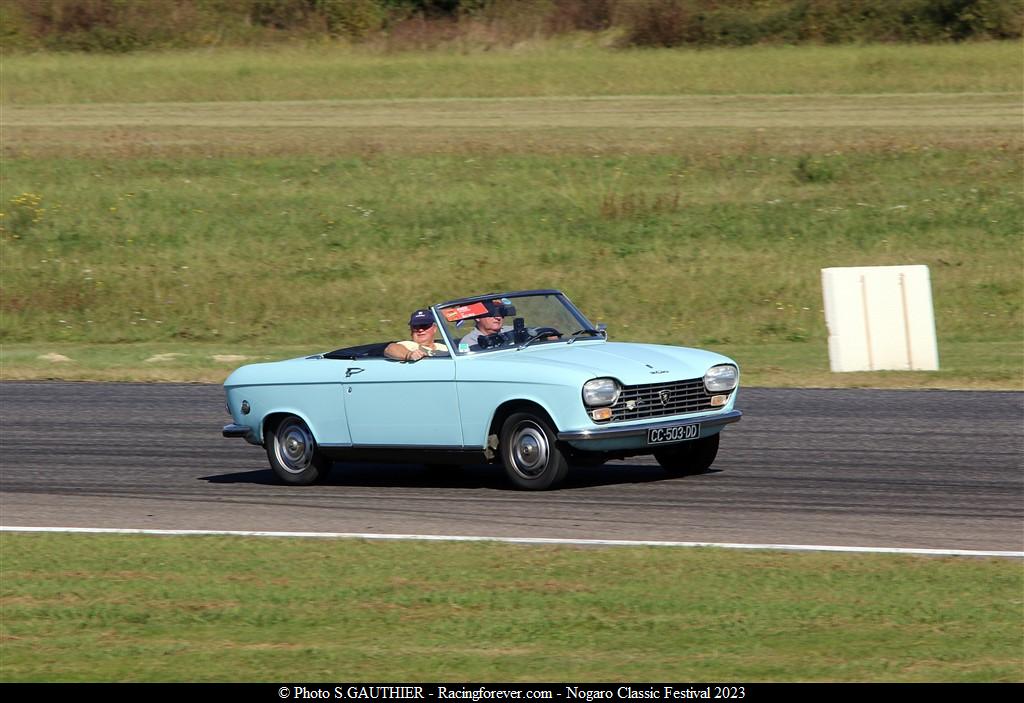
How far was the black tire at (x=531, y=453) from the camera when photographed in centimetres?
1084

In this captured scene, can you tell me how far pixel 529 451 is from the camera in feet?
36.0

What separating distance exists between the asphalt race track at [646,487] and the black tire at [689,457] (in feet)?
0.40

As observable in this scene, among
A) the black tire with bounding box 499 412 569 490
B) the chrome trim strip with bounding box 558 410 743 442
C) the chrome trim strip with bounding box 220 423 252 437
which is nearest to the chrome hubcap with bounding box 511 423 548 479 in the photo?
the black tire with bounding box 499 412 569 490

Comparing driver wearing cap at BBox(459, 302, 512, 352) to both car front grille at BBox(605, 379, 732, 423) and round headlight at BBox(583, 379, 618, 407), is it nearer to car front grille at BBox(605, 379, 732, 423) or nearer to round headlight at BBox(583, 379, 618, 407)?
round headlight at BBox(583, 379, 618, 407)

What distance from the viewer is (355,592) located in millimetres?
8125

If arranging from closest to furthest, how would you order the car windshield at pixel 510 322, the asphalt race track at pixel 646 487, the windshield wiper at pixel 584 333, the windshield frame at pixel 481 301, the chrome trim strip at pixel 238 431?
the asphalt race track at pixel 646 487 < the windshield frame at pixel 481 301 < the car windshield at pixel 510 322 < the windshield wiper at pixel 584 333 < the chrome trim strip at pixel 238 431

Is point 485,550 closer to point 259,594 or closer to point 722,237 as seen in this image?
point 259,594

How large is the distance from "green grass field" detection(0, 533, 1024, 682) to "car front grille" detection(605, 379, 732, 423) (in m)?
1.82

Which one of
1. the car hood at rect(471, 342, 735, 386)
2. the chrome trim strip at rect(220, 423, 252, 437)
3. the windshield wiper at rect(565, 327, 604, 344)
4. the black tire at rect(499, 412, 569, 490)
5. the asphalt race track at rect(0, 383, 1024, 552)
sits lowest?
the asphalt race track at rect(0, 383, 1024, 552)

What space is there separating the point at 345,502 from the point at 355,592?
306cm

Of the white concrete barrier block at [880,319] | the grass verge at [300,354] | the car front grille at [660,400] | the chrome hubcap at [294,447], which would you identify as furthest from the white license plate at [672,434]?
the white concrete barrier block at [880,319]

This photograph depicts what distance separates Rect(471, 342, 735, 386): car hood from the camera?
10.7 meters

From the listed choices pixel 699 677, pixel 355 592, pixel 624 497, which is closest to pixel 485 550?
pixel 355 592

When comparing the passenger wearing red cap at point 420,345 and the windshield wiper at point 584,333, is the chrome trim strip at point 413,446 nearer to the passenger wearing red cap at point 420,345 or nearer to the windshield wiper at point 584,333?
the passenger wearing red cap at point 420,345
